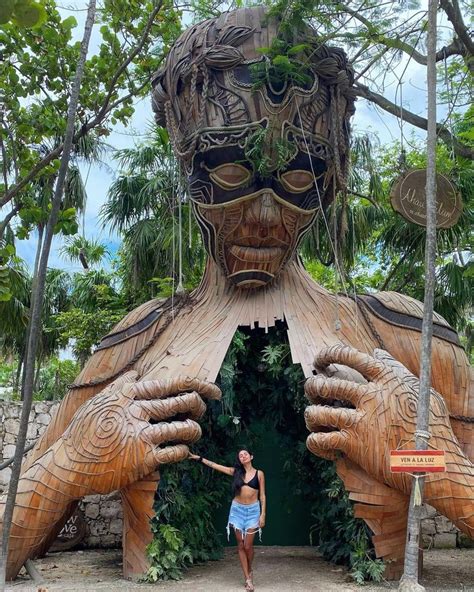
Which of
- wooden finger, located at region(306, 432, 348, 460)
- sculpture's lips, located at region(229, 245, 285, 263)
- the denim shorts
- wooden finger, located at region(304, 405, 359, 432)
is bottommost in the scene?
the denim shorts

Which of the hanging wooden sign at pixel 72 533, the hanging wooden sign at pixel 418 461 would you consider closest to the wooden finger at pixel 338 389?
the hanging wooden sign at pixel 418 461

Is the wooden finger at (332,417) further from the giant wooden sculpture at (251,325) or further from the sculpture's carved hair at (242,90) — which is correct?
the sculpture's carved hair at (242,90)

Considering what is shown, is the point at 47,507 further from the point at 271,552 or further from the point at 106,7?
the point at 106,7

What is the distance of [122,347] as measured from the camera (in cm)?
789

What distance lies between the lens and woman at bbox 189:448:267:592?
6227mm

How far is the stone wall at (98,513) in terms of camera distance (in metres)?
9.52

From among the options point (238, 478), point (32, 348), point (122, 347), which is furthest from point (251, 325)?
point (32, 348)

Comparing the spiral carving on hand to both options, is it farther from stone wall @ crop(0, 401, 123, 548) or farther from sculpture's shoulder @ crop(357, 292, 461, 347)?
stone wall @ crop(0, 401, 123, 548)

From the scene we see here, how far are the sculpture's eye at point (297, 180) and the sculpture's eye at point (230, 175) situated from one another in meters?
0.39

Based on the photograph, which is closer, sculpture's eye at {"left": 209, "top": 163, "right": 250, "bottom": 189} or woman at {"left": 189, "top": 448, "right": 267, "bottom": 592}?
woman at {"left": 189, "top": 448, "right": 267, "bottom": 592}

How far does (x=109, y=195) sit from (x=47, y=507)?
23.3 ft

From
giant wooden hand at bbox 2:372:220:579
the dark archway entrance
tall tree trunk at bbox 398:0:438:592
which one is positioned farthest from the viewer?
the dark archway entrance

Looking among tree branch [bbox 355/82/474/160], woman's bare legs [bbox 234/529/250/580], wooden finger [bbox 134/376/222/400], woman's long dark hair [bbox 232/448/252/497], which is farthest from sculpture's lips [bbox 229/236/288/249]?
woman's bare legs [bbox 234/529/250/580]

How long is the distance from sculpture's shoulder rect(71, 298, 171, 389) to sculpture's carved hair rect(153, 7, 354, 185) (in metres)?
1.72
